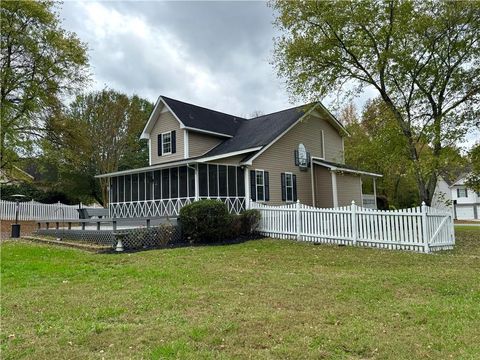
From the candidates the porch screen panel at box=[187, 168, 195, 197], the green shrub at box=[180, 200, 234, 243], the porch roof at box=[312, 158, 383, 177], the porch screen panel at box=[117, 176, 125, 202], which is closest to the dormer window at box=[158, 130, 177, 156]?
the porch screen panel at box=[117, 176, 125, 202]

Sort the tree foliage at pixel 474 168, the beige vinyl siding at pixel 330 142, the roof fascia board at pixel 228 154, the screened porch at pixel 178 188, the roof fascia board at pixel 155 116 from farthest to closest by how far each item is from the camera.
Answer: the beige vinyl siding at pixel 330 142, the roof fascia board at pixel 155 116, the screened porch at pixel 178 188, the roof fascia board at pixel 228 154, the tree foliage at pixel 474 168

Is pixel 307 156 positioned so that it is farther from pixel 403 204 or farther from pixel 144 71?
pixel 403 204

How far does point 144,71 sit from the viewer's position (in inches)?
846

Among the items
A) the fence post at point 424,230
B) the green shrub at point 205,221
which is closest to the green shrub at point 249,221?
the green shrub at point 205,221

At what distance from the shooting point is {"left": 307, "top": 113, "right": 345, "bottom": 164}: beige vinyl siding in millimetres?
23172

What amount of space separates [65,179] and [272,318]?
3069 centimetres

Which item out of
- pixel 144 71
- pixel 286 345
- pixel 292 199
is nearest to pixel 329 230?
pixel 292 199

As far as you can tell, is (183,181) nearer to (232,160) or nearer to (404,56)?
(232,160)

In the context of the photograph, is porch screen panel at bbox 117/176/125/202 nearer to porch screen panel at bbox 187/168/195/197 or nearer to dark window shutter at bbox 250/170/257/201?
Result: porch screen panel at bbox 187/168/195/197

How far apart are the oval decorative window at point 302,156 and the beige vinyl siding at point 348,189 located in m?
2.05

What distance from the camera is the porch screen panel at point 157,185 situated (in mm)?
18609

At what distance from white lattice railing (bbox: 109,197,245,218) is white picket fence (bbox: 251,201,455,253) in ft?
10.0

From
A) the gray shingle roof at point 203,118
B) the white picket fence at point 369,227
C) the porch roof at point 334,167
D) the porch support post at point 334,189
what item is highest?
the gray shingle roof at point 203,118

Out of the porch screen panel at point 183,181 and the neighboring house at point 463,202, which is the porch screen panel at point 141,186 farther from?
the neighboring house at point 463,202
